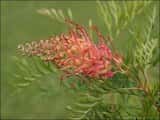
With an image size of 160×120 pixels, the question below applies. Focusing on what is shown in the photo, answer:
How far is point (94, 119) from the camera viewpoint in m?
0.95

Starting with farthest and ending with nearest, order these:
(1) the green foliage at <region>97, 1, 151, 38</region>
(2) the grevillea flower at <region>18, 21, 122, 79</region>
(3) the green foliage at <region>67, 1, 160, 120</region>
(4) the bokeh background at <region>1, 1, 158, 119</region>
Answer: (4) the bokeh background at <region>1, 1, 158, 119</region> → (1) the green foliage at <region>97, 1, 151, 38</region> → (3) the green foliage at <region>67, 1, 160, 120</region> → (2) the grevillea flower at <region>18, 21, 122, 79</region>

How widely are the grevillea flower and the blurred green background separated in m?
2.01

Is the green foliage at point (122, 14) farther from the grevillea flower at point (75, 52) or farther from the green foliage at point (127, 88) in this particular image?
the grevillea flower at point (75, 52)

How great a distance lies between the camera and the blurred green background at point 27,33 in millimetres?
2900

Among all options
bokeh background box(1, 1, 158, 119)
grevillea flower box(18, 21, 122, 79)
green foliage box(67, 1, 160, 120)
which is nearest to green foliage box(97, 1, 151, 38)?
green foliage box(67, 1, 160, 120)

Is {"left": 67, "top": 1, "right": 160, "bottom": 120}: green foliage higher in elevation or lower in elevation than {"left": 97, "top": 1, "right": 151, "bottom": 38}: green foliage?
lower

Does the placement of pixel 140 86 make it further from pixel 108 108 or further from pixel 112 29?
pixel 112 29

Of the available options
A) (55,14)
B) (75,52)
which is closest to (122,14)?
(55,14)

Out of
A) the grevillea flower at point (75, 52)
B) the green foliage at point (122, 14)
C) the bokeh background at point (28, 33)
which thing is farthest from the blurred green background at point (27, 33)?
the grevillea flower at point (75, 52)

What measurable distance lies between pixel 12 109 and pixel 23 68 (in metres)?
2.02

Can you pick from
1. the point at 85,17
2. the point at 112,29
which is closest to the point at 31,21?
the point at 85,17

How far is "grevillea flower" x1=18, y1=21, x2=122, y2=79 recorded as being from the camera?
0.75m

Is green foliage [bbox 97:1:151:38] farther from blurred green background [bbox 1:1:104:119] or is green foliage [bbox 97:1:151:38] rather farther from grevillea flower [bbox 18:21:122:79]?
blurred green background [bbox 1:1:104:119]

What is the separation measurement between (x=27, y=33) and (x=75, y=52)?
263cm
